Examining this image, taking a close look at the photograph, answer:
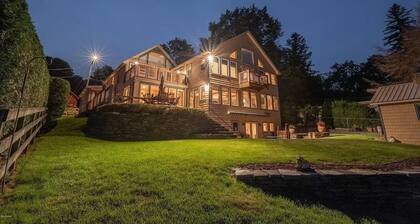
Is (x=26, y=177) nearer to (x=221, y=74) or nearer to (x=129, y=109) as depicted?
(x=129, y=109)

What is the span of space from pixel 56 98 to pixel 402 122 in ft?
83.0

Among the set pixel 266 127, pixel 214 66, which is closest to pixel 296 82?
pixel 266 127

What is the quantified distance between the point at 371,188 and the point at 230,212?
4.17m

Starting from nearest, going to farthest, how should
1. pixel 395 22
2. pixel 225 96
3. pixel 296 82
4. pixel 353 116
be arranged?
1. pixel 225 96
2. pixel 353 116
3. pixel 395 22
4. pixel 296 82

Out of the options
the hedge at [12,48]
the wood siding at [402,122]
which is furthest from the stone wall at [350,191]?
the wood siding at [402,122]

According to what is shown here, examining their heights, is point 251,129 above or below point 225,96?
below

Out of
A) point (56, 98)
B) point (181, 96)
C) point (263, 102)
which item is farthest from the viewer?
point (263, 102)

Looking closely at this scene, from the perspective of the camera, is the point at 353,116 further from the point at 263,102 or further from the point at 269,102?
the point at 263,102

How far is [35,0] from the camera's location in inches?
7456

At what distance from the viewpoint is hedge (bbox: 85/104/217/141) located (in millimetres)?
12555

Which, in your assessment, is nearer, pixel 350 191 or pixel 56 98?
pixel 350 191

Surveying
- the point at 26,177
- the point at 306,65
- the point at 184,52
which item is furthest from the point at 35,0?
the point at 26,177

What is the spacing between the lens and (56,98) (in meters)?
15.8

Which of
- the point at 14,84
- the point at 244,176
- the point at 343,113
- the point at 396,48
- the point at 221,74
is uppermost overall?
the point at 396,48
